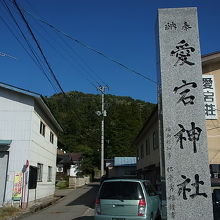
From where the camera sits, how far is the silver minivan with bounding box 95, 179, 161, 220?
9.38m

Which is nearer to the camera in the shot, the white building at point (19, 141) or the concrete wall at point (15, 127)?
the white building at point (19, 141)

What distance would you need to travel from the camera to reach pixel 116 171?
48625 mm

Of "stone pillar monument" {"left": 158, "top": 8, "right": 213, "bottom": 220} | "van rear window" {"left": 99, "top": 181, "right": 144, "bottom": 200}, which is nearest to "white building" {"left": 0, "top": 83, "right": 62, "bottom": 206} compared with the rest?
"van rear window" {"left": 99, "top": 181, "right": 144, "bottom": 200}

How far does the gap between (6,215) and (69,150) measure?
182ft

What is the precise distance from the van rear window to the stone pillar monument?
2.51 meters

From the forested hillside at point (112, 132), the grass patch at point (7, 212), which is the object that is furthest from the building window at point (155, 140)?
the forested hillside at point (112, 132)

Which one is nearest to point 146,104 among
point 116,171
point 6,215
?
point 116,171

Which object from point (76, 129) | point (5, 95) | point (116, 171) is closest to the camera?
point (5, 95)

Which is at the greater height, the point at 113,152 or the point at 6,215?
the point at 113,152

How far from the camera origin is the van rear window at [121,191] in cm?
962

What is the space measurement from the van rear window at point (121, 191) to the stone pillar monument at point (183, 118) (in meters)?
2.51

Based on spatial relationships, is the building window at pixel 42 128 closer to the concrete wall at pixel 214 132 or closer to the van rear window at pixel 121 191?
the concrete wall at pixel 214 132

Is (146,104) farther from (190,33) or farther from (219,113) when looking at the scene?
(190,33)

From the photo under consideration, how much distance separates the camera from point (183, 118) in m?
7.67
